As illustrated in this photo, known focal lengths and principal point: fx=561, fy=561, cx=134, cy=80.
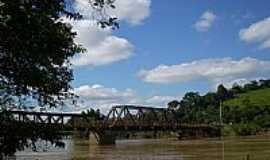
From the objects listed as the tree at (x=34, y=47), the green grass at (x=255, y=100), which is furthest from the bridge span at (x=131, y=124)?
the tree at (x=34, y=47)

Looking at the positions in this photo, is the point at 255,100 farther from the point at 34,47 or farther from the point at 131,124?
the point at 34,47

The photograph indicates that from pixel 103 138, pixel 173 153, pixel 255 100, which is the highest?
pixel 255 100

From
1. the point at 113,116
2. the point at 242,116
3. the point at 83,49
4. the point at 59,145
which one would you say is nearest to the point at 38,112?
the point at 59,145

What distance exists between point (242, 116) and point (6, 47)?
161196mm

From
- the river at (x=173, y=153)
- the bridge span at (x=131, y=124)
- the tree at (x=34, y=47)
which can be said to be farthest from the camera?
the bridge span at (x=131, y=124)

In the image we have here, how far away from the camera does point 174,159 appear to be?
4997 centimetres

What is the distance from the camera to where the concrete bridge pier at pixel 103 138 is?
114 m

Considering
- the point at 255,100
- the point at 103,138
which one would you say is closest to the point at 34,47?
the point at 103,138

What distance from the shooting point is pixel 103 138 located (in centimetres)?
11512

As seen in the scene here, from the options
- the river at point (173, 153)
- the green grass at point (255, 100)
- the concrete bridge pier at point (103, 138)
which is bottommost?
the river at point (173, 153)

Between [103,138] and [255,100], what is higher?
[255,100]

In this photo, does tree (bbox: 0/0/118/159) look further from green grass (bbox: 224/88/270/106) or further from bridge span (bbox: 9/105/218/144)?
green grass (bbox: 224/88/270/106)

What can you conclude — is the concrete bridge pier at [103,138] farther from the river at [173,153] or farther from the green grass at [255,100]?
the green grass at [255,100]

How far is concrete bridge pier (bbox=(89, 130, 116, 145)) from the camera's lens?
114 meters
